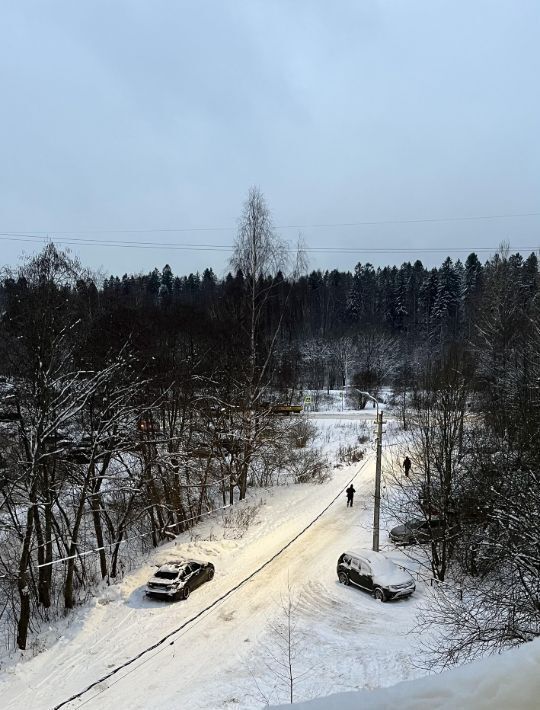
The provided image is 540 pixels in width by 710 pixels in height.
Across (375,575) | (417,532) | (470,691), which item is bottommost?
(375,575)

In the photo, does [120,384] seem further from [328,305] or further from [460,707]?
[328,305]

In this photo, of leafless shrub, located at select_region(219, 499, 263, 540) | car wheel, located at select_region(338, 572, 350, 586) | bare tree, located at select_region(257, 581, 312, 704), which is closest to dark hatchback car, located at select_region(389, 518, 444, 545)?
car wheel, located at select_region(338, 572, 350, 586)

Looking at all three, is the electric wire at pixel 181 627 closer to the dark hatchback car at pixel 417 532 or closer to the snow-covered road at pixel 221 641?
the snow-covered road at pixel 221 641

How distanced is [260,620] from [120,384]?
998cm

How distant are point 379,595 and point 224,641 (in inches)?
225

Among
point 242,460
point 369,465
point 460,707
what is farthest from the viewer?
point 369,465

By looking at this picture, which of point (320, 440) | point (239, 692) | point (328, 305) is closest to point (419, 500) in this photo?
point (239, 692)

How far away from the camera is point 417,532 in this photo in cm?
1938

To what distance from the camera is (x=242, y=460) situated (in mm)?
28969

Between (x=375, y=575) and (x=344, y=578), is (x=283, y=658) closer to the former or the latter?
(x=375, y=575)

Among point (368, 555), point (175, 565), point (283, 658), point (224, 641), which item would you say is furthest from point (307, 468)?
point (283, 658)

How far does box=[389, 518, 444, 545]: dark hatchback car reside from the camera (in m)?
18.3

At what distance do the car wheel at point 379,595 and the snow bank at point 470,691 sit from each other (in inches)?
659

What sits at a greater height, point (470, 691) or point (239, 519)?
point (470, 691)
